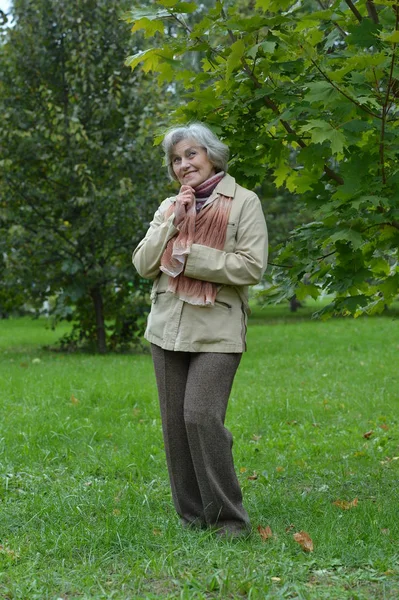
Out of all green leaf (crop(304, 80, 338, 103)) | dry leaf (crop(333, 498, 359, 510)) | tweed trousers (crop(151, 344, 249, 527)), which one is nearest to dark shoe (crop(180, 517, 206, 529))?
tweed trousers (crop(151, 344, 249, 527))

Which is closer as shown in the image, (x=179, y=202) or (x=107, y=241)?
(x=179, y=202)

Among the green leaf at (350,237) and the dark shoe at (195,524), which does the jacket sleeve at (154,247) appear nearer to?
the green leaf at (350,237)

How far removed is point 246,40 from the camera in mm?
4125

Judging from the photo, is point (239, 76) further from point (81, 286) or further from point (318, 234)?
point (81, 286)

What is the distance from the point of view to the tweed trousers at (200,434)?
13.3 feet

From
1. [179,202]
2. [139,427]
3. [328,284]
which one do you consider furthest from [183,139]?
[139,427]

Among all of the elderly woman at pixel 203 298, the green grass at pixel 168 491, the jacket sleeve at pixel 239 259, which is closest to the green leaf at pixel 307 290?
the green grass at pixel 168 491

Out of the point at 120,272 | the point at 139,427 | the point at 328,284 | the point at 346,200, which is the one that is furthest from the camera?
the point at 120,272

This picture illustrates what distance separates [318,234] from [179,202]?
2.27 feet

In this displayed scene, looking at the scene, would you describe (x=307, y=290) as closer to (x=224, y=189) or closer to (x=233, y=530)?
(x=224, y=189)

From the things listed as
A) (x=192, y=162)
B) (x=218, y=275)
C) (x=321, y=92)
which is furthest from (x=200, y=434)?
(x=321, y=92)

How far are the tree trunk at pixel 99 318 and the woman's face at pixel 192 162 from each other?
417 inches

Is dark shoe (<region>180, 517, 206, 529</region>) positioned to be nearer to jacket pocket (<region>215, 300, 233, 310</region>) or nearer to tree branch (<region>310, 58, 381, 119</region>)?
jacket pocket (<region>215, 300, 233, 310</region>)

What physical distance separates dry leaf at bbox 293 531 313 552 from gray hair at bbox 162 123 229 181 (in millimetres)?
1806
